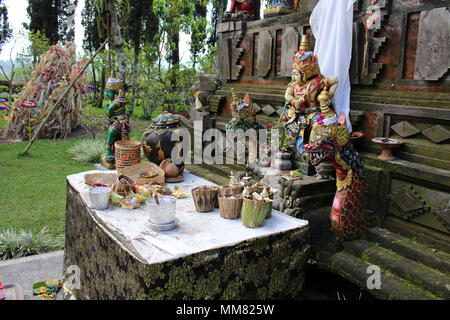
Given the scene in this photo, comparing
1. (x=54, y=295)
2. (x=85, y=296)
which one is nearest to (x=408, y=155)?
(x=85, y=296)

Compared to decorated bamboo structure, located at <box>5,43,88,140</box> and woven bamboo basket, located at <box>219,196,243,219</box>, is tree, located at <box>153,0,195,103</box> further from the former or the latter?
woven bamboo basket, located at <box>219,196,243,219</box>

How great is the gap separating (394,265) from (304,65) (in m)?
2.21

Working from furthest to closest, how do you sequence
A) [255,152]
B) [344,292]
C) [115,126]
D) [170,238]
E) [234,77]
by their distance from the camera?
1. [234,77]
2. [255,152]
3. [115,126]
4. [344,292]
5. [170,238]

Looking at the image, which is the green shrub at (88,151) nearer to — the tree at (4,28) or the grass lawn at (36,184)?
the grass lawn at (36,184)

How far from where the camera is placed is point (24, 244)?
4.81 m

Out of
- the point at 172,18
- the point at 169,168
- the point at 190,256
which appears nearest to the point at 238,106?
the point at 169,168

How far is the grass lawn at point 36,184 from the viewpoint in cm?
587

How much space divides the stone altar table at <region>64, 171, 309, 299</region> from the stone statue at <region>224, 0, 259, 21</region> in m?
4.35

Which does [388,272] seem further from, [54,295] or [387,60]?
[54,295]

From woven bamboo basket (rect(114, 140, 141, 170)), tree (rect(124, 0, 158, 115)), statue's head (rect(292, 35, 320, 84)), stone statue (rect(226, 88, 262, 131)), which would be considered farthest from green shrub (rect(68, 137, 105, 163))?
statue's head (rect(292, 35, 320, 84))

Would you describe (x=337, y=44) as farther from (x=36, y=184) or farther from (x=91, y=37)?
(x=91, y=37)

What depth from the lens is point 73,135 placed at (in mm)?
12609

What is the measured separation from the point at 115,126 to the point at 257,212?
2874 mm

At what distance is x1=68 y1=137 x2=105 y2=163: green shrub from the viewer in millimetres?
9641
